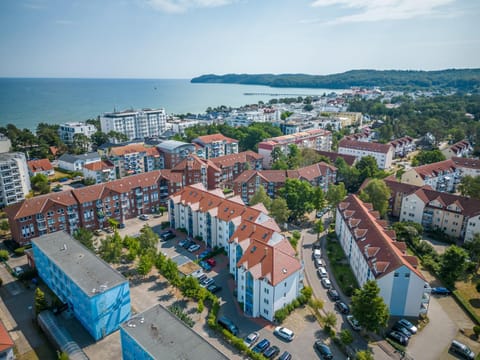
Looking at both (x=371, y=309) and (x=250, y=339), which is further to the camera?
(x=250, y=339)

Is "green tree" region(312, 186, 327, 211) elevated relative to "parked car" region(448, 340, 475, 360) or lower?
elevated

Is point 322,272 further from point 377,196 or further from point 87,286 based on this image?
point 87,286

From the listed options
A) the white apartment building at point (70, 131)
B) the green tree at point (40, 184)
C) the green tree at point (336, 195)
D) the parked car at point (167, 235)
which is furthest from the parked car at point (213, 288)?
the white apartment building at point (70, 131)

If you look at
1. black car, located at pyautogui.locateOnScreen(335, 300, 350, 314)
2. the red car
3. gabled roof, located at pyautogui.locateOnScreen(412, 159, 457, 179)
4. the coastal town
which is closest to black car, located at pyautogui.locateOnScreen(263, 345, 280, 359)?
the coastal town

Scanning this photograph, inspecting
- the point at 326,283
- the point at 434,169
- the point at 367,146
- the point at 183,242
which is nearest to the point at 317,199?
the point at 326,283

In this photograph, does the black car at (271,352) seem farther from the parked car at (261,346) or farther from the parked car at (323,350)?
the parked car at (323,350)

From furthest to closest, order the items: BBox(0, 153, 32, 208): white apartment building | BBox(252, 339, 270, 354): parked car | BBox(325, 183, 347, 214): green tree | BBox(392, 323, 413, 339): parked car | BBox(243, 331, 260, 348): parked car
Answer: BBox(0, 153, 32, 208): white apartment building < BBox(325, 183, 347, 214): green tree < BBox(392, 323, 413, 339): parked car < BBox(243, 331, 260, 348): parked car < BBox(252, 339, 270, 354): parked car

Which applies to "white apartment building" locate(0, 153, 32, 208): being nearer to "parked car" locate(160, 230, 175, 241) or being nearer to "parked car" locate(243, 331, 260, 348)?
"parked car" locate(160, 230, 175, 241)
